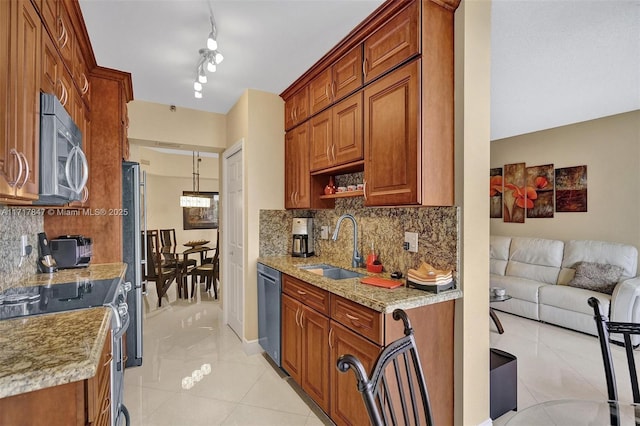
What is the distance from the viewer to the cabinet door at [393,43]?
1.82 meters

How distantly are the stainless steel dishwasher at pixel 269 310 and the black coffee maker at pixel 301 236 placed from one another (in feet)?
1.24

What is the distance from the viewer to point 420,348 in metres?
1.77

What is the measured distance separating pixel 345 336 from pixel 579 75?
332cm

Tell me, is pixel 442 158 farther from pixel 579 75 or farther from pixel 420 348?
pixel 579 75

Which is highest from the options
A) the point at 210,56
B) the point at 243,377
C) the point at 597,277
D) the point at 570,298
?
the point at 210,56

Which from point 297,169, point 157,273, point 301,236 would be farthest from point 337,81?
point 157,273

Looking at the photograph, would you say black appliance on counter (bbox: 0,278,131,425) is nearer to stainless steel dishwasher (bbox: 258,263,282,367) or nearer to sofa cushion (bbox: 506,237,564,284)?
stainless steel dishwasher (bbox: 258,263,282,367)

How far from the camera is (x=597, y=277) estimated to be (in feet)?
12.4

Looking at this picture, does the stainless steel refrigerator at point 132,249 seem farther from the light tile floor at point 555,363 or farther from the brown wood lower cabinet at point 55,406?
the light tile floor at point 555,363

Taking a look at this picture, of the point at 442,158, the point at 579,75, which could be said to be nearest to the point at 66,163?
the point at 442,158

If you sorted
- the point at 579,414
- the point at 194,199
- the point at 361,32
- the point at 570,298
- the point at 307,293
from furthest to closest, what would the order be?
1. the point at 194,199
2. the point at 570,298
3. the point at 307,293
4. the point at 361,32
5. the point at 579,414

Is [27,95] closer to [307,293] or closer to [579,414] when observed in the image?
[307,293]

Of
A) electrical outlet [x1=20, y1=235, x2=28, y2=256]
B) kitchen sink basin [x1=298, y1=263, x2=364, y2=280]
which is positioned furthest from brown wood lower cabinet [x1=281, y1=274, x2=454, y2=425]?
Result: electrical outlet [x1=20, y1=235, x2=28, y2=256]

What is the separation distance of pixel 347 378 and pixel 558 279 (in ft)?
12.8
